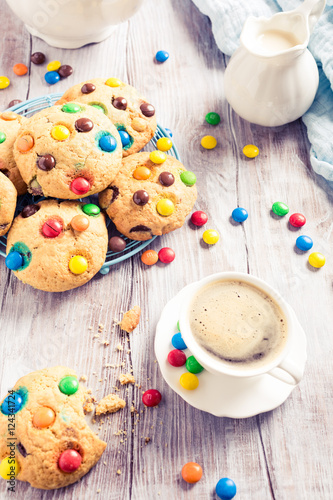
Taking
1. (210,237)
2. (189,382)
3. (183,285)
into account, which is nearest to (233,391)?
(189,382)

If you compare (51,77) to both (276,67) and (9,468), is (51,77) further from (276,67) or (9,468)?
(9,468)

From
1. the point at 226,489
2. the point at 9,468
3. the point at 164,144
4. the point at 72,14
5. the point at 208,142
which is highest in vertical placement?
the point at 72,14

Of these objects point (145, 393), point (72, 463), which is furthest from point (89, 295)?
point (72, 463)

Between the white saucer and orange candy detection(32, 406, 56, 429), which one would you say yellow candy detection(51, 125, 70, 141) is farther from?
orange candy detection(32, 406, 56, 429)

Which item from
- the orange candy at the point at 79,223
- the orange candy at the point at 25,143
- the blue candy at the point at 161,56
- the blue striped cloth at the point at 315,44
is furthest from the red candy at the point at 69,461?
the blue candy at the point at 161,56

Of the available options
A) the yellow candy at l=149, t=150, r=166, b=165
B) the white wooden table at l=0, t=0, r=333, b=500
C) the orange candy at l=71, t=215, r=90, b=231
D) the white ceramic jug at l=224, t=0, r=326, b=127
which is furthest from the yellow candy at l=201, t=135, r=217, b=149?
the orange candy at l=71, t=215, r=90, b=231

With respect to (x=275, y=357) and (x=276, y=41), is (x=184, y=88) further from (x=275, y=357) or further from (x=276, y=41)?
(x=275, y=357)

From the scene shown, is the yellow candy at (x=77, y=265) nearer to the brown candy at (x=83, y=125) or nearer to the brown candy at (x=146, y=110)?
the brown candy at (x=83, y=125)
